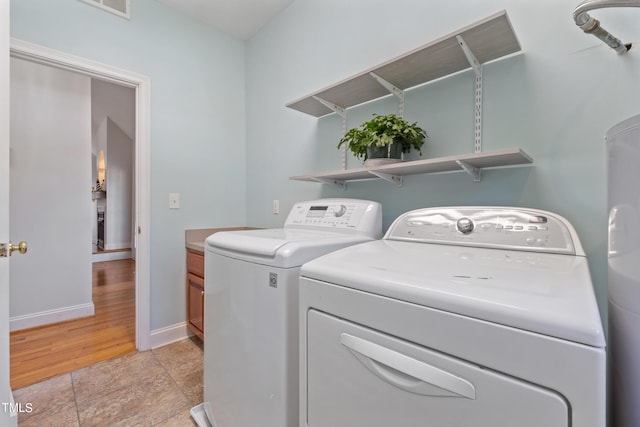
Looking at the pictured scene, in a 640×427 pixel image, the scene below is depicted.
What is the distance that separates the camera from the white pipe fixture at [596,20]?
0.66 metres

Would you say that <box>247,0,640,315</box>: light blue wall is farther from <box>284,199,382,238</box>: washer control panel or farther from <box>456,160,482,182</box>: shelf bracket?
<box>284,199,382,238</box>: washer control panel

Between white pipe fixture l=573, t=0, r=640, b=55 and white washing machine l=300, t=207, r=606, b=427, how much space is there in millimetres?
568

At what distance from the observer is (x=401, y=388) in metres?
0.62

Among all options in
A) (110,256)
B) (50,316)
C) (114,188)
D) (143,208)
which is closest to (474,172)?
(143,208)

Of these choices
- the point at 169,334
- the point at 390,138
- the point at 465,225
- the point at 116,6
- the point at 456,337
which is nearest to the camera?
the point at 456,337

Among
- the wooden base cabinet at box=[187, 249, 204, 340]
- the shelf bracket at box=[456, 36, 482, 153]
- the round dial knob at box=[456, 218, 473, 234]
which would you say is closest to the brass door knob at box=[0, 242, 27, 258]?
the wooden base cabinet at box=[187, 249, 204, 340]

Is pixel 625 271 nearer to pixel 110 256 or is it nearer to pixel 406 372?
pixel 406 372

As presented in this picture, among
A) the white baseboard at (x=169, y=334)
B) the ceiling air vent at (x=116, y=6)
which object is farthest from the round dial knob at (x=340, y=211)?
the ceiling air vent at (x=116, y=6)

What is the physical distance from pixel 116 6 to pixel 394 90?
1994mm

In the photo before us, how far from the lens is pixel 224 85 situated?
255 centimetres

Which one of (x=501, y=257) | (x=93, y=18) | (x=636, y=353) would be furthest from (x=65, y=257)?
(x=636, y=353)

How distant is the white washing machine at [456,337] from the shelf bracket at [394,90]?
0.87m

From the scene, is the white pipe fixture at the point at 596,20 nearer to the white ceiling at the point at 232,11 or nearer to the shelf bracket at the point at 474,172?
the shelf bracket at the point at 474,172

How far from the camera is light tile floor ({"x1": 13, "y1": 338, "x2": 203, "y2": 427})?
1.42 meters
